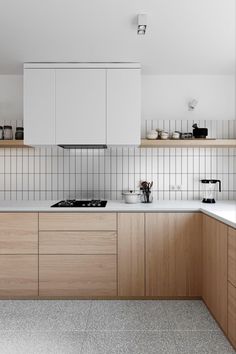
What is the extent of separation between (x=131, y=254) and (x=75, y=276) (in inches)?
21.7

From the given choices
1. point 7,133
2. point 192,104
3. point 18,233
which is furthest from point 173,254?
point 7,133

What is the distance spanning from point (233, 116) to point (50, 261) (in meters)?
2.47

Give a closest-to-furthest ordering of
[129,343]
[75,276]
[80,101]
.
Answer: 1. [129,343]
2. [75,276]
3. [80,101]

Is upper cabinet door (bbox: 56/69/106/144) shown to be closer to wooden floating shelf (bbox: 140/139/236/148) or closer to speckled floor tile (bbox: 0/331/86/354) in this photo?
wooden floating shelf (bbox: 140/139/236/148)

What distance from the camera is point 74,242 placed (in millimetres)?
2885

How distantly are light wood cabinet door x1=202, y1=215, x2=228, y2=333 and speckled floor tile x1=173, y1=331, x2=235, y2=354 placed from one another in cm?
9

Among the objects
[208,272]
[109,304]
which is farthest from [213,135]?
[109,304]

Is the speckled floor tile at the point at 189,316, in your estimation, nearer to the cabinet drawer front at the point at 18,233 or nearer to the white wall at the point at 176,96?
the cabinet drawer front at the point at 18,233

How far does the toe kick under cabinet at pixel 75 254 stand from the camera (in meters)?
2.88

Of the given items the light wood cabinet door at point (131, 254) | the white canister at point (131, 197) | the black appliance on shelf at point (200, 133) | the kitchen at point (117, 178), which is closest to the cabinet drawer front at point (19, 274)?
the kitchen at point (117, 178)

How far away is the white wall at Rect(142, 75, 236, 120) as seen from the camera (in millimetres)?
3488

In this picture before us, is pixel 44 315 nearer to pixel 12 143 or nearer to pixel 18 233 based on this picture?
pixel 18 233

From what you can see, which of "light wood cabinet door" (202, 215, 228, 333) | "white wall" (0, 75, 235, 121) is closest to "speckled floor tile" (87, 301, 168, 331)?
"light wood cabinet door" (202, 215, 228, 333)

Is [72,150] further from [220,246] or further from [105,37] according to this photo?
[220,246]
